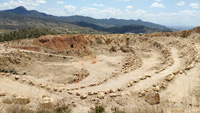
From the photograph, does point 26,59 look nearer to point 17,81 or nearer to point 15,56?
point 15,56

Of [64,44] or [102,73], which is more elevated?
[64,44]

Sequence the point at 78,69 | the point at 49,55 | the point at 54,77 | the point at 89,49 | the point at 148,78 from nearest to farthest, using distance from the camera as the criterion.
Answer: the point at 148,78 → the point at 54,77 → the point at 78,69 → the point at 49,55 → the point at 89,49

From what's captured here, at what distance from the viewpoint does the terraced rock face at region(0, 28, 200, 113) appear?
10523mm

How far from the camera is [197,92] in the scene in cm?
1147

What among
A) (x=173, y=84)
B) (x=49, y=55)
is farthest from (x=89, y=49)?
(x=173, y=84)

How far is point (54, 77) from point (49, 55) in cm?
1127

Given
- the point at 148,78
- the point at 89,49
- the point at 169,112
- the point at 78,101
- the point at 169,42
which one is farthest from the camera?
A: the point at 89,49

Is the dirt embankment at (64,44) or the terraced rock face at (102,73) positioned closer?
the terraced rock face at (102,73)

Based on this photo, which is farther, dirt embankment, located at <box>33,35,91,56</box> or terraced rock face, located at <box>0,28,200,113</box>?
dirt embankment, located at <box>33,35,91,56</box>

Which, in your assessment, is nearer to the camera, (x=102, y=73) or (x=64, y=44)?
(x=102, y=73)

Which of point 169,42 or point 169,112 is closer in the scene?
point 169,112

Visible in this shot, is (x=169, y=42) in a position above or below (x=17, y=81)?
above

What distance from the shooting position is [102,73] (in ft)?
88.2

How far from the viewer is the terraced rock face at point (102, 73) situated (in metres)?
10.5
